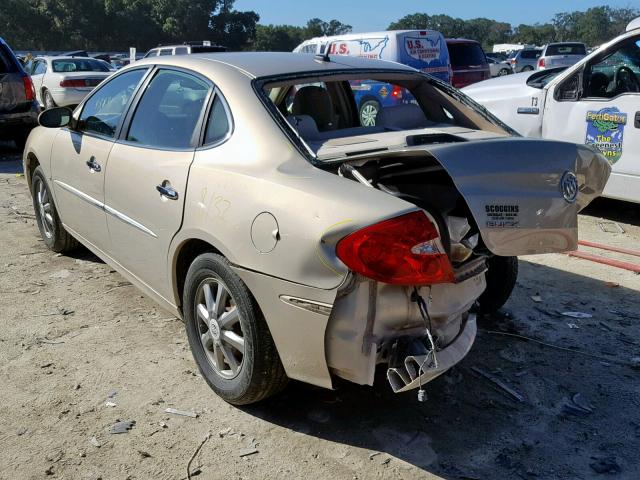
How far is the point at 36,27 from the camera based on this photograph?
60062 mm

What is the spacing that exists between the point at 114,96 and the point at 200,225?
1.77 metres

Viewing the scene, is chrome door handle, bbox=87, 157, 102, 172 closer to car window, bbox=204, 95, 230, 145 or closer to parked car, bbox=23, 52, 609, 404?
parked car, bbox=23, 52, 609, 404

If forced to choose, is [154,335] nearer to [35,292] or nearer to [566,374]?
[35,292]

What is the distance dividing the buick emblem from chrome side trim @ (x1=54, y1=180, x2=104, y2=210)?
9.15 ft

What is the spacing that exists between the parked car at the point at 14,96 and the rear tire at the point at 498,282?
8.35m

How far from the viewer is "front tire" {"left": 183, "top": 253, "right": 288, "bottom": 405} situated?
9.52 feet

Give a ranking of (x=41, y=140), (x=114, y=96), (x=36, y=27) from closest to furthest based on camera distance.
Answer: (x=114, y=96) → (x=41, y=140) → (x=36, y=27)

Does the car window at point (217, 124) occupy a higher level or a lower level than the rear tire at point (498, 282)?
higher

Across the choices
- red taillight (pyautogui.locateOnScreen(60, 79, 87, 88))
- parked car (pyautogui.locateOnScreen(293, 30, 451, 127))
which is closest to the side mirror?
parked car (pyautogui.locateOnScreen(293, 30, 451, 127))

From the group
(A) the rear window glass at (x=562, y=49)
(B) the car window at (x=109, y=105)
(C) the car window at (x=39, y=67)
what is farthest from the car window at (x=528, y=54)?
(B) the car window at (x=109, y=105)

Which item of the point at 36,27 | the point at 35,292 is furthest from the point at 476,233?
the point at 36,27

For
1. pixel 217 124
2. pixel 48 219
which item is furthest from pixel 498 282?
pixel 48 219

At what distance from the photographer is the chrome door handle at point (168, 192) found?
3.32 metres

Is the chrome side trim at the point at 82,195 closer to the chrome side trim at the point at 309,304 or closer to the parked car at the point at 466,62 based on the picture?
the chrome side trim at the point at 309,304
